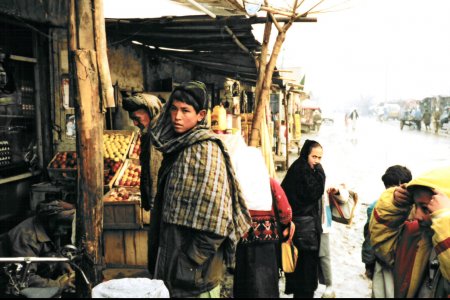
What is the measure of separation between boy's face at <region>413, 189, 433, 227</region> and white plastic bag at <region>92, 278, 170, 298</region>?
1378mm

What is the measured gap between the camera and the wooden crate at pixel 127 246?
4.88m

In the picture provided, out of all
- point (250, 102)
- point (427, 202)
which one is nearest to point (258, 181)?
point (427, 202)

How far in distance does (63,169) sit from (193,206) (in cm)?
381

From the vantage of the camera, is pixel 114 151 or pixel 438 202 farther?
pixel 114 151

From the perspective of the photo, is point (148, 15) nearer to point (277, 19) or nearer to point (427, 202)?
point (277, 19)

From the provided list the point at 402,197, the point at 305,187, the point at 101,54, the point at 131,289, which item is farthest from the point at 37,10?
the point at 402,197

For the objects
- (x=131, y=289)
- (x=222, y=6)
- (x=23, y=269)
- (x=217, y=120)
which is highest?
(x=222, y=6)

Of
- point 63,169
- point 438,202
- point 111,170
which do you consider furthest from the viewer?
point 111,170

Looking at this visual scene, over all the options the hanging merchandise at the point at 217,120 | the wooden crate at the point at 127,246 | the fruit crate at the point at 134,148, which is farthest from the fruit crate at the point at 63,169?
the hanging merchandise at the point at 217,120

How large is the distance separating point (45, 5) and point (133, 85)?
10.6 ft

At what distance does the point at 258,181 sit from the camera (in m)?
3.56

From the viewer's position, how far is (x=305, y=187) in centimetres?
423

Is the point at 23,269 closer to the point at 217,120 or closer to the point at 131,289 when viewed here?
the point at 131,289

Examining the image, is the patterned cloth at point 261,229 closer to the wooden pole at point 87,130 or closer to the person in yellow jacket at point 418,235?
the person in yellow jacket at point 418,235
